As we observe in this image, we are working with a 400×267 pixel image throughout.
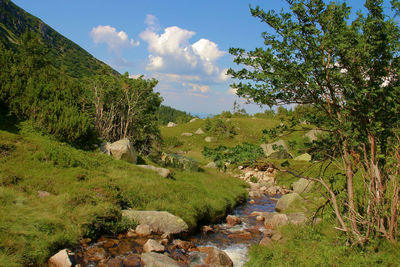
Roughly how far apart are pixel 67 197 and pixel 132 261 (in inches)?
154

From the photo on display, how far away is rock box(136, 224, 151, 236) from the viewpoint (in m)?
10.3

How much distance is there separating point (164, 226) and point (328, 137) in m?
7.51

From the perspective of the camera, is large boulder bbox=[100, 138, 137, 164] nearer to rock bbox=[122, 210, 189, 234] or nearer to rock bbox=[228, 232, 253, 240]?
rock bbox=[122, 210, 189, 234]

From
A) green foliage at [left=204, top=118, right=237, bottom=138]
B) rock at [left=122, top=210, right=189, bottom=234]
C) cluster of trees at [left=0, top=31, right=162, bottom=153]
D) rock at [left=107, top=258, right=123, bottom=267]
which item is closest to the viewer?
rock at [left=107, top=258, right=123, bottom=267]

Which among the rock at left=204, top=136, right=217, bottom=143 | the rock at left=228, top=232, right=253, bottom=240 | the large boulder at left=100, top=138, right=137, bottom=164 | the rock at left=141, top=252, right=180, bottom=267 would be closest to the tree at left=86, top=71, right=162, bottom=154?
the large boulder at left=100, top=138, right=137, bottom=164

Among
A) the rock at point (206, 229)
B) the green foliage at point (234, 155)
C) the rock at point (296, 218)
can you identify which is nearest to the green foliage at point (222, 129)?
the rock at point (296, 218)

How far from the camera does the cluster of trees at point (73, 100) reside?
16094 mm

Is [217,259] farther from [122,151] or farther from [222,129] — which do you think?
[222,129]

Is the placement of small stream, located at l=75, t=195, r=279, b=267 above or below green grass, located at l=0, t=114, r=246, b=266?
below

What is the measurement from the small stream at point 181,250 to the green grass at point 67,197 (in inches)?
26.5

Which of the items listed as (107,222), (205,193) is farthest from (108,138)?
(107,222)

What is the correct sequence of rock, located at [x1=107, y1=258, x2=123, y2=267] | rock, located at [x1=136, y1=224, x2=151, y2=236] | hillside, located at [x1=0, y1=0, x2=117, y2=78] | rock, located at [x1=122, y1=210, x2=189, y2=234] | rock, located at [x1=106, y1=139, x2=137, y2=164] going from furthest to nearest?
hillside, located at [x1=0, y1=0, x2=117, y2=78] < rock, located at [x1=106, y1=139, x2=137, y2=164] < rock, located at [x1=122, y1=210, x2=189, y2=234] < rock, located at [x1=136, y1=224, x2=151, y2=236] < rock, located at [x1=107, y1=258, x2=123, y2=267]

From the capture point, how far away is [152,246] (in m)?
9.11

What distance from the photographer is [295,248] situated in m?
8.98
